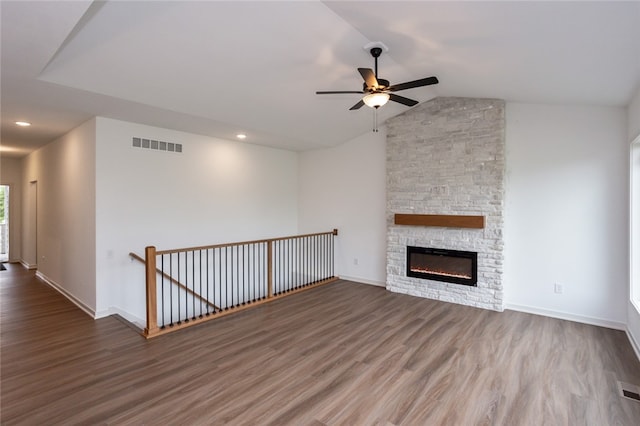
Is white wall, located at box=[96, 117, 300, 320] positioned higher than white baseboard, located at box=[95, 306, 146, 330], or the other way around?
white wall, located at box=[96, 117, 300, 320]

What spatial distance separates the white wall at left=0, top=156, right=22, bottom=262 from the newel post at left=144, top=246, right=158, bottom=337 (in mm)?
7445

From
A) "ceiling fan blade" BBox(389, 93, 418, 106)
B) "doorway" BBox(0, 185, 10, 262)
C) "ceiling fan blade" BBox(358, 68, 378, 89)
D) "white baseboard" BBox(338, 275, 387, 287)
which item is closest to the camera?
"ceiling fan blade" BBox(358, 68, 378, 89)

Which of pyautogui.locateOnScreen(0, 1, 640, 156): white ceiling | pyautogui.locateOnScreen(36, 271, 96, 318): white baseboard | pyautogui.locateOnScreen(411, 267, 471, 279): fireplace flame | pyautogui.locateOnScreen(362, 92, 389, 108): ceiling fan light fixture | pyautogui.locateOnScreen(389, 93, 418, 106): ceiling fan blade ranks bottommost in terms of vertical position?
pyautogui.locateOnScreen(36, 271, 96, 318): white baseboard

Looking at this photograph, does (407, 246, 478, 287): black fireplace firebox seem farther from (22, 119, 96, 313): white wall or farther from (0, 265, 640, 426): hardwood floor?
(22, 119, 96, 313): white wall

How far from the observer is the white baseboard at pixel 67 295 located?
4678 millimetres

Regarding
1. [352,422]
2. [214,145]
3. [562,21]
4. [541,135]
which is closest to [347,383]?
[352,422]

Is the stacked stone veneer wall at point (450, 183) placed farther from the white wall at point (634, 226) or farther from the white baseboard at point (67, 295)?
the white baseboard at point (67, 295)

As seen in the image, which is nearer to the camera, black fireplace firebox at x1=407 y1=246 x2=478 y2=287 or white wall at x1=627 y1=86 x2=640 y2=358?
white wall at x1=627 y1=86 x2=640 y2=358

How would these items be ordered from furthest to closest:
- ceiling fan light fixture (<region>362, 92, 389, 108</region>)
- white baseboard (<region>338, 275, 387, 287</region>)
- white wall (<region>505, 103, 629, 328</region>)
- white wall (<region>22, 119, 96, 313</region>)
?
white baseboard (<region>338, 275, 387, 287</region>), white wall (<region>22, 119, 96, 313</region>), white wall (<region>505, 103, 629, 328</region>), ceiling fan light fixture (<region>362, 92, 389, 108</region>)

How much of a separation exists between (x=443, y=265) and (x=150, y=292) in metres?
4.43

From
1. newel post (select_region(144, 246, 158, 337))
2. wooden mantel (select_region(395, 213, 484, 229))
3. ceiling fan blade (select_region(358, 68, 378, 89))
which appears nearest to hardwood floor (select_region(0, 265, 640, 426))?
newel post (select_region(144, 246, 158, 337))

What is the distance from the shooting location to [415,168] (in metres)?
5.65

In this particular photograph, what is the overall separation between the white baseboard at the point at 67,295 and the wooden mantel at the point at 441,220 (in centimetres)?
503

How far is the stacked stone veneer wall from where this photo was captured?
4.87 metres
